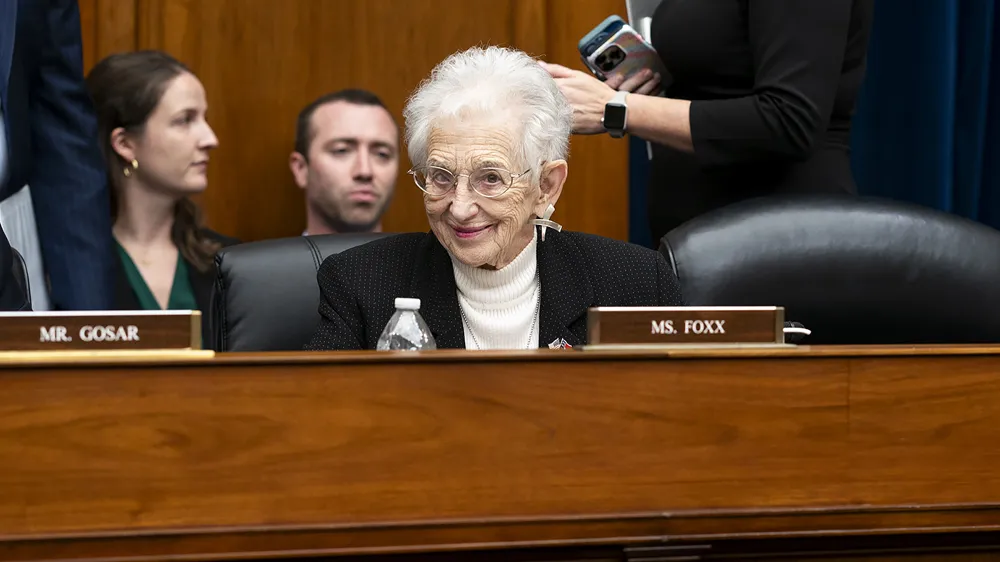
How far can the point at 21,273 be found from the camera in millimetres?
2127

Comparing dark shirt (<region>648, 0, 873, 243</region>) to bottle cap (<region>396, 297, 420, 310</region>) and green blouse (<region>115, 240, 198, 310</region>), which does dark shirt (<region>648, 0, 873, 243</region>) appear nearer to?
bottle cap (<region>396, 297, 420, 310</region>)

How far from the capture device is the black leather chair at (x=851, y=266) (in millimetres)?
1984

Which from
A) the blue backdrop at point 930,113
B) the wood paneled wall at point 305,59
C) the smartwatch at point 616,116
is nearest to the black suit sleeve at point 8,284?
the smartwatch at point 616,116

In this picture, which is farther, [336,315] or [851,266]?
[851,266]

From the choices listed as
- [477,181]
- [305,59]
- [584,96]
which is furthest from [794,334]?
[305,59]

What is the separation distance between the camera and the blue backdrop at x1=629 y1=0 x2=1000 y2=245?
333 centimetres

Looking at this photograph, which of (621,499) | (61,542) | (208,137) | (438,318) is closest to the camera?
(61,542)

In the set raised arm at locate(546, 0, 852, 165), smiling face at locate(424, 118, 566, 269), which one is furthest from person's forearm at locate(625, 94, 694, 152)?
smiling face at locate(424, 118, 566, 269)

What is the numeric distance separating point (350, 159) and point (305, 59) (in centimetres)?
44

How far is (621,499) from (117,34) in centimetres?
258

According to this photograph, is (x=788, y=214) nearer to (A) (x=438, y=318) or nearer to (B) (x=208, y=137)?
(A) (x=438, y=318)

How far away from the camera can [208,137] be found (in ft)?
10.1

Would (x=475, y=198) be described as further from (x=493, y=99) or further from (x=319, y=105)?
(x=319, y=105)

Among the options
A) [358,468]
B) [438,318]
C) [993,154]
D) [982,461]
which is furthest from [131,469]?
[993,154]
